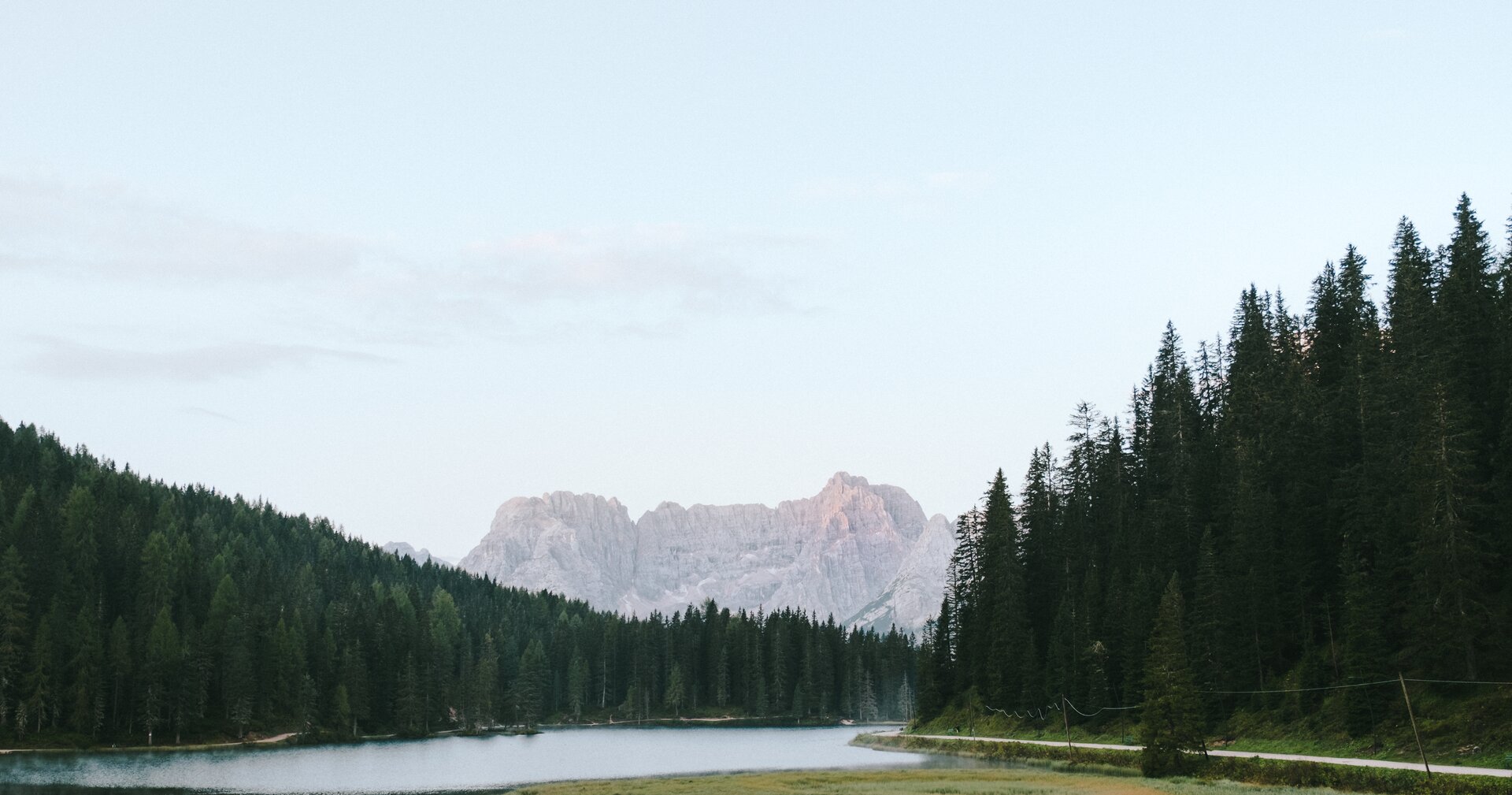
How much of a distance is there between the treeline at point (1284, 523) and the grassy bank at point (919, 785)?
1084 cm

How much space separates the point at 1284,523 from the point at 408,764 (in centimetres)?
8600

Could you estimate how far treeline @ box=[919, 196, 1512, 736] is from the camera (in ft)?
249

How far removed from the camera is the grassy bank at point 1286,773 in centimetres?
5031

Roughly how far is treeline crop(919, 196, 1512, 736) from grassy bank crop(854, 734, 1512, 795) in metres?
8.22

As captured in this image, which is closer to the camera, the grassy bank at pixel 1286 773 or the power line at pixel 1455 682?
the grassy bank at pixel 1286 773

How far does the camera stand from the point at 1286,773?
63188 mm

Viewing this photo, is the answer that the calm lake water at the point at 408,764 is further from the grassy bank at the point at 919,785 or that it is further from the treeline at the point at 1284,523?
the treeline at the point at 1284,523

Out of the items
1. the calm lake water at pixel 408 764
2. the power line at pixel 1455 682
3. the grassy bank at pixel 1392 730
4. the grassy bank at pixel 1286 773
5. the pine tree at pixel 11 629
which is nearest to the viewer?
the grassy bank at pixel 1286 773

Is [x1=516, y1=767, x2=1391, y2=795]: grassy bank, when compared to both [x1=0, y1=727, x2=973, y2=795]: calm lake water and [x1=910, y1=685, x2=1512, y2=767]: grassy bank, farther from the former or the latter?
[x1=0, y1=727, x2=973, y2=795]: calm lake water

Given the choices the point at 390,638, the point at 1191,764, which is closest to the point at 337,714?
the point at 390,638

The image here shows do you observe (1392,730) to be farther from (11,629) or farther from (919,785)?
(11,629)

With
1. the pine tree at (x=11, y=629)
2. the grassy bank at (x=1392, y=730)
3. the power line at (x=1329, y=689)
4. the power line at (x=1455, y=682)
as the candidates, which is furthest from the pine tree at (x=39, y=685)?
the power line at (x=1455, y=682)

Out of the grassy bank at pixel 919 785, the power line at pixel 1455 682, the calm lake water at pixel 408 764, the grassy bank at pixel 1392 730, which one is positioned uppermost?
the power line at pixel 1455 682

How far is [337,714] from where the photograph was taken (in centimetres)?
17375
